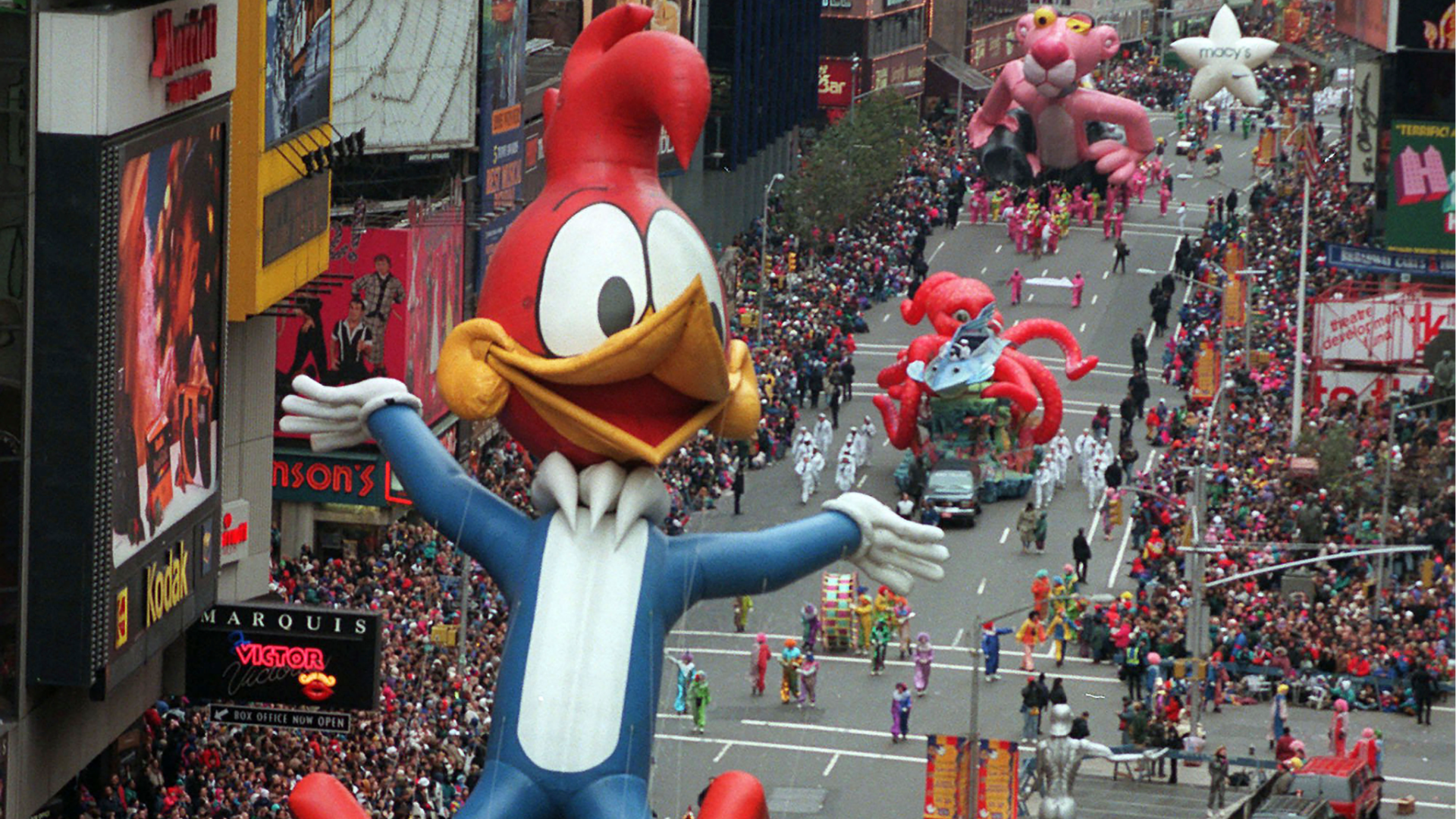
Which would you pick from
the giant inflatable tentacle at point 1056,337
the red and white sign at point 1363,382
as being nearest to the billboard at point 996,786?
→ the giant inflatable tentacle at point 1056,337

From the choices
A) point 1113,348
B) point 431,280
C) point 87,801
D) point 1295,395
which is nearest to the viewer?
point 87,801

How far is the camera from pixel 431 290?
5647 centimetres

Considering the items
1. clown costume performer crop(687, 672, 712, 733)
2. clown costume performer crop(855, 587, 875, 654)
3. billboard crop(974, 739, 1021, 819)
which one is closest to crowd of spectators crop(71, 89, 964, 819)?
clown costume performer crop(687, 672, 712, 733)

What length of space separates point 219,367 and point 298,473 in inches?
593

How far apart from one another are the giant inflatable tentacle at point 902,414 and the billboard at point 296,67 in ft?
51.4

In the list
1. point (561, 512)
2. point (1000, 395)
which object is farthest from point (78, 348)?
point (1000, 395)

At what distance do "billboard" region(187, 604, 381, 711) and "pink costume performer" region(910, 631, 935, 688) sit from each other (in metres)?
14.1

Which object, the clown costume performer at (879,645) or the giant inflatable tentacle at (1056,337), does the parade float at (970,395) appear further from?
the clown costume performer at (879,645)

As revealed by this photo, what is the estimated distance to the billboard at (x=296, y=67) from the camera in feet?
145

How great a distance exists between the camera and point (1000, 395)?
5991 centimetres

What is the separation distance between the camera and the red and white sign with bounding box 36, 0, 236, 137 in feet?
101

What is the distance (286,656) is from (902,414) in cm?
2570

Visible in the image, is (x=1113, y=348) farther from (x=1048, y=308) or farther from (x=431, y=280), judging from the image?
(x=431, y=280)

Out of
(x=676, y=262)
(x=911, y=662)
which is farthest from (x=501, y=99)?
(x=676, y=262)
